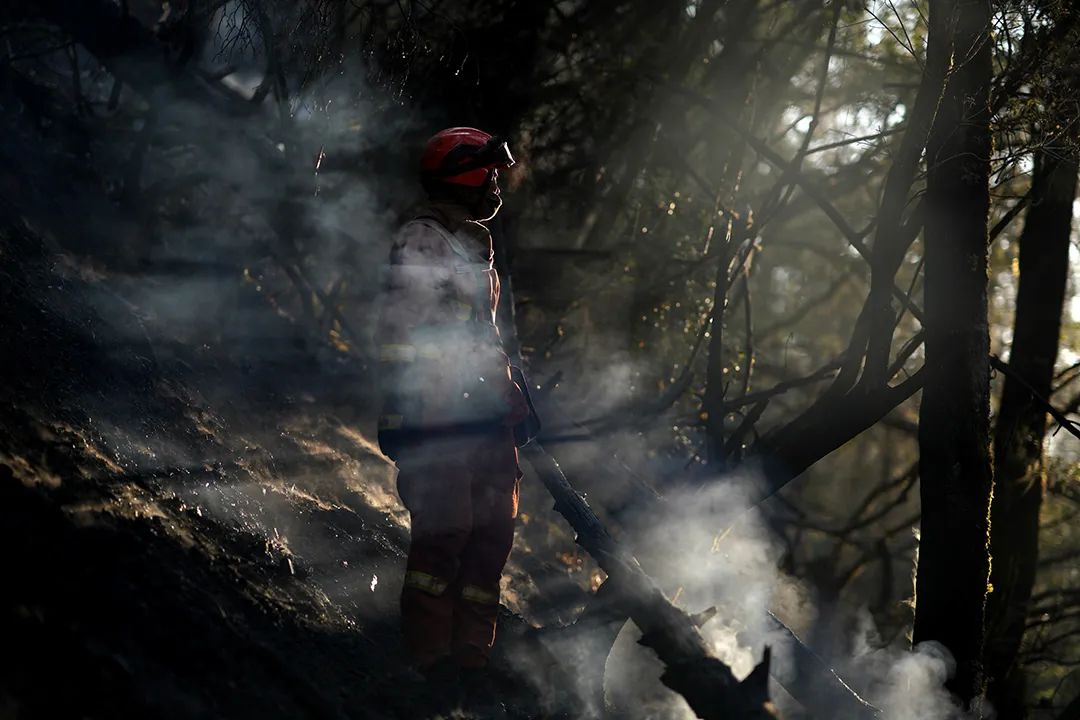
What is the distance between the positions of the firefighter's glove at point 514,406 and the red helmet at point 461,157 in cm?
94

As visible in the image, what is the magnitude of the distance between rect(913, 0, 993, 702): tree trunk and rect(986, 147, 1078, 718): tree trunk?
2754 mm

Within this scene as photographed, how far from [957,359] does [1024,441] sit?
10.0 feet

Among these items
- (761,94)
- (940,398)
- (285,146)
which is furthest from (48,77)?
(940,398)

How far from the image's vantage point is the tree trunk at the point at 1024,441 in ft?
23.3

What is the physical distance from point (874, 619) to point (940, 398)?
23.1 ft

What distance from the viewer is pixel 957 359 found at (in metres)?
4.77

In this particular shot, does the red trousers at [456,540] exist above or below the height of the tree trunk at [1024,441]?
below

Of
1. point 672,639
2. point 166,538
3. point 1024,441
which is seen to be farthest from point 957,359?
point 166,538

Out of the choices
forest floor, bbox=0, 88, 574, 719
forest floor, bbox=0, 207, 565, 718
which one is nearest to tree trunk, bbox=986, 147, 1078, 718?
forest floor, bbox=0, 88, 574, 719

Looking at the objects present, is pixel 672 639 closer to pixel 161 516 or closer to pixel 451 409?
pixel 451 409

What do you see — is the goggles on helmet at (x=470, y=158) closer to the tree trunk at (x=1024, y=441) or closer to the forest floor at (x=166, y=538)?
the forest floor at (x=166, y=538)

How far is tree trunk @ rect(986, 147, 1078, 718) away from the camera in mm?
7109

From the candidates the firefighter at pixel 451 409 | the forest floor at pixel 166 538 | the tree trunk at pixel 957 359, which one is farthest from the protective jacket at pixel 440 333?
the tree trunk at pixel 957 359

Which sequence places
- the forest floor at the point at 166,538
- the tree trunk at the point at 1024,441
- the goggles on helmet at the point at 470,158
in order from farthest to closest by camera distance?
1. the tree trunk at the point at 1024,441
2. the goggles on helmet at the point at 470,158
3. the forest floor at the point at 166,538
